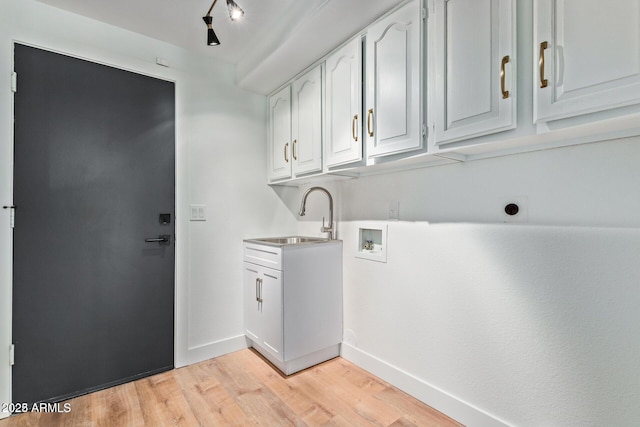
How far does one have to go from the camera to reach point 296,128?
236 cm

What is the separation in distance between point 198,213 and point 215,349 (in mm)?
1098

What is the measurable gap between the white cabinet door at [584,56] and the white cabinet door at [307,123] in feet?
4.27

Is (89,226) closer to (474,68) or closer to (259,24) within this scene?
(259,24)

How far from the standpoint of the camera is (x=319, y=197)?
265cm

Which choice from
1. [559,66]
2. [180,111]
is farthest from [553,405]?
[180,111]

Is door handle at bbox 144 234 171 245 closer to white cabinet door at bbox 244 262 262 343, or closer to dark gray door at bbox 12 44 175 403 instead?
dark gray door at bbox 12 44 175 403

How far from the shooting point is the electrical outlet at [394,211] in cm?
198

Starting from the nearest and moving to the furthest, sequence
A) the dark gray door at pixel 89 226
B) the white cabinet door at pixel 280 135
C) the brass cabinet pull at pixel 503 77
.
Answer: the brass cabinet pull at pixel 503 77
the dark gray door at pixel 89 226
the white cabinet door at pixel 280 135

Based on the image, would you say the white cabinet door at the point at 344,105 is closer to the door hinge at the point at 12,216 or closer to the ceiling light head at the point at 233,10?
the ceiling light head at the point at 233,10

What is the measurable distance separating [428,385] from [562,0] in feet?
6.20

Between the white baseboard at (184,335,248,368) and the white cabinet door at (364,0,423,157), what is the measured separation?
6.20 ft

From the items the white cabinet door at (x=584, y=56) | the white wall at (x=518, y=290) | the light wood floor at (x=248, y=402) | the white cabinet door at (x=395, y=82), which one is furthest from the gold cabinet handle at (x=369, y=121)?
the light wood floor at (x=248, y=402)

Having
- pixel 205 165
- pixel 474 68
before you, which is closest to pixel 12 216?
pixel 205 165

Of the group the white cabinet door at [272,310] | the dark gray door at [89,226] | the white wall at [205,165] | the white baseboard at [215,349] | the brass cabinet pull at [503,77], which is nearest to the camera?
the brass cabinet pull at [503,77]
